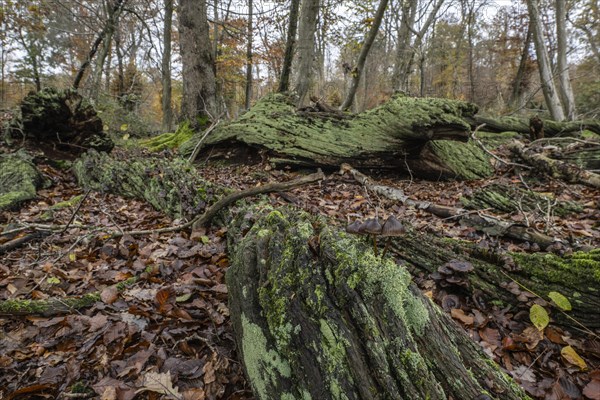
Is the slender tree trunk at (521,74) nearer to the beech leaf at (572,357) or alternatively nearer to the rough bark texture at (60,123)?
the beech leaf at (572,357)

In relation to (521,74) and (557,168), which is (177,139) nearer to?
(557,168)

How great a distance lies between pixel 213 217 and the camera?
3461mm

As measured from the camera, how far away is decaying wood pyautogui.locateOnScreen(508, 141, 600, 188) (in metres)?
5.27

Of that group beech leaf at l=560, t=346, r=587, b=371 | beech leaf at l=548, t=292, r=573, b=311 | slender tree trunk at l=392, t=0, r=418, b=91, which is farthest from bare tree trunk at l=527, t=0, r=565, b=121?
beech leaf at l=560, t=346, r=587, b=371

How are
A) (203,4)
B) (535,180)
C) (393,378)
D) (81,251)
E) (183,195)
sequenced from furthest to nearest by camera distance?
(203,4) → (535,180) → (183,195) → (81,251) → (393,378)

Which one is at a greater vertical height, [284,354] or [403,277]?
[403,277]

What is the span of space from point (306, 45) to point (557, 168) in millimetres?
6965

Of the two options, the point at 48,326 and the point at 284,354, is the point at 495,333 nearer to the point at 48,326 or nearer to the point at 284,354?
the point at 284,354

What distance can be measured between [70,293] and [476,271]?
3.32m

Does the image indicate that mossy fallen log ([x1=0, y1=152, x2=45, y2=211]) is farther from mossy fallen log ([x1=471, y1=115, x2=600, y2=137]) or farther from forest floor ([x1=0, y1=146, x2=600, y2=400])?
mossy fallen log ([x1=471, y1=115, x2=600, y2=137])

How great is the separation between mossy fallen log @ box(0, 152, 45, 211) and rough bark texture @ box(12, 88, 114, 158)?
725 mm

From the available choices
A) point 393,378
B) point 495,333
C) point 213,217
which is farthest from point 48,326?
point 495,333

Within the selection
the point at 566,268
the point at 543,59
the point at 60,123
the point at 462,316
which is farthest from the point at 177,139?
the point at 543,59

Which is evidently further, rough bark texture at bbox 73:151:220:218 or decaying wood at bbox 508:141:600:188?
decaying wood at bbox 508:141:600:188
